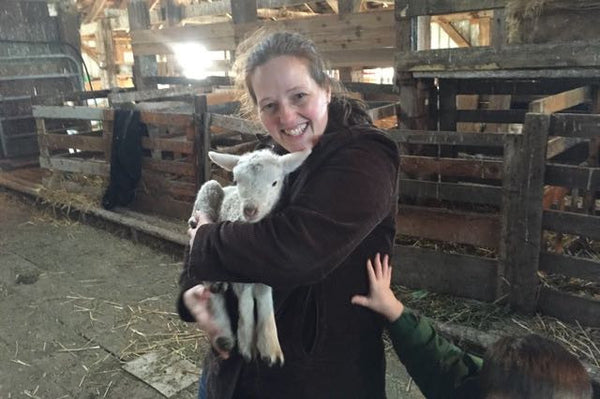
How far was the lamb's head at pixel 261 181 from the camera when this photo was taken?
5.05 ft

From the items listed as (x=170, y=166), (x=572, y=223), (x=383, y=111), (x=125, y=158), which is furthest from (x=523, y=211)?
(x=125, y=158)

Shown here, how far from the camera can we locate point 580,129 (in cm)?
307

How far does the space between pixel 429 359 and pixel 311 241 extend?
1.96ft

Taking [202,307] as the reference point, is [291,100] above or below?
above

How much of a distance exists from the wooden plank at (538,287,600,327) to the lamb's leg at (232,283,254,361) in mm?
2565

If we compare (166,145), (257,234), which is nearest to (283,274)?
(257,234)

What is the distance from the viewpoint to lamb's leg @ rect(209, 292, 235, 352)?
1.52 m

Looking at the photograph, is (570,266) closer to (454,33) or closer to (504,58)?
(504,58)

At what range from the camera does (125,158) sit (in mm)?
5832

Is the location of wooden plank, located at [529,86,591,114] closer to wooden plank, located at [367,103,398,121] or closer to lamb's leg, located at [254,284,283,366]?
wooden plank, located at [367,103,398,121]

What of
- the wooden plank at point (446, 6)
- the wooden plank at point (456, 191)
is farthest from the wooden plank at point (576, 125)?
the wooden plank at point (446, 6)

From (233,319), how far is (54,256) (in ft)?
14.7

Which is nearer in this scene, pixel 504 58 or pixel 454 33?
pixel 504 58

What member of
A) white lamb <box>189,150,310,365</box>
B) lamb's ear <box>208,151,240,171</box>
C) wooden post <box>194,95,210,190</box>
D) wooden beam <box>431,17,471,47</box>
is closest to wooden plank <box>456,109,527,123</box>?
wooden post <box>194,95,210,190</box>
